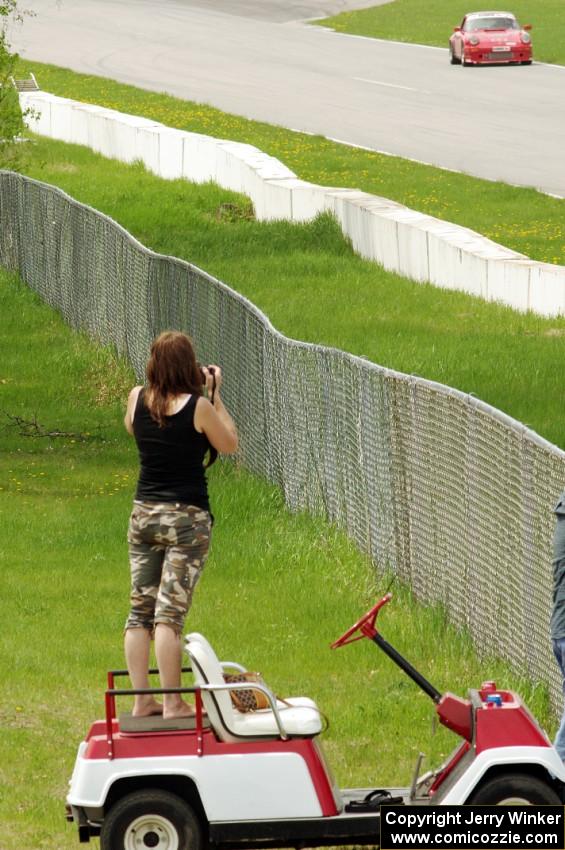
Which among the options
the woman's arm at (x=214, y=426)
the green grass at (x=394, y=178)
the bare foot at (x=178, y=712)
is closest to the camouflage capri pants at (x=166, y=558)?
the woman's arm at (x=214, y=426)

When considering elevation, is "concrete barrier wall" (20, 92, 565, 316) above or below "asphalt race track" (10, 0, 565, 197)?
above

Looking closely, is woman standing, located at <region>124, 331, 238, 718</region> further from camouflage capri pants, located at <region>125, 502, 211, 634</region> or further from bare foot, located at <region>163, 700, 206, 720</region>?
bare foot, located at <region>163, 700, 206, 720</region>

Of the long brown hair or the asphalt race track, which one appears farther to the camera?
the asphalt race track

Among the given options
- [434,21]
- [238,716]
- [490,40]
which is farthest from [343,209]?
[434,21]

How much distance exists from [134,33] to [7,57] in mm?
37782

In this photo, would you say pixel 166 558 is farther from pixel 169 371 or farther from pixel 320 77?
pixel 320 77

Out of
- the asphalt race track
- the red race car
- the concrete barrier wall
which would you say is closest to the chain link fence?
the concrete barrier wall

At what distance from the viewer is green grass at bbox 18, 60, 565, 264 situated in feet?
89.5

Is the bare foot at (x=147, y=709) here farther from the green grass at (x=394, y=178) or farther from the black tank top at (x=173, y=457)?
the green grass at (x=394, y=178)

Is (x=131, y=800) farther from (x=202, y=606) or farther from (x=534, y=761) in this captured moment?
(x=202, y=606)

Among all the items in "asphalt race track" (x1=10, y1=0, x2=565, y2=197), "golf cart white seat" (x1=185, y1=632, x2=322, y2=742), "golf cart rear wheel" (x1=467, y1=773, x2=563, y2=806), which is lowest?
"asphalt race track" (x1=10, y1=0, x2=565, y2=197)

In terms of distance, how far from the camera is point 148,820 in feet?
22.3

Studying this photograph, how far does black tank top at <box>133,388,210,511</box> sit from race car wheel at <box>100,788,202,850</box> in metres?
1.38

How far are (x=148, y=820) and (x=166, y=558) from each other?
1.27 metres
